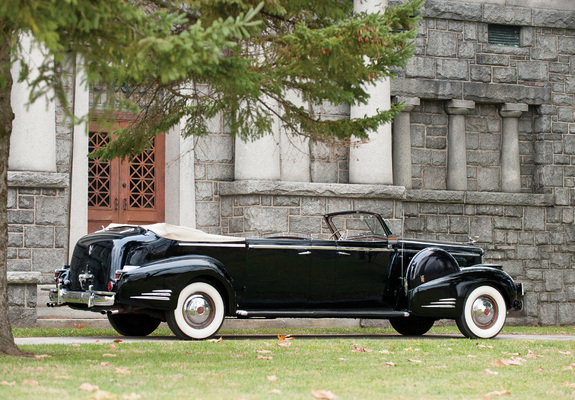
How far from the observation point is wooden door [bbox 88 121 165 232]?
1467 cm

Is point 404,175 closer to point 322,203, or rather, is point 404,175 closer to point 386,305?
point 322,203

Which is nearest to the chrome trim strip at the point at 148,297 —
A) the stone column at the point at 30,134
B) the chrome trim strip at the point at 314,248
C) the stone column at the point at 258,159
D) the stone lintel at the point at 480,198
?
the chrome trim strip at the point at 314,248

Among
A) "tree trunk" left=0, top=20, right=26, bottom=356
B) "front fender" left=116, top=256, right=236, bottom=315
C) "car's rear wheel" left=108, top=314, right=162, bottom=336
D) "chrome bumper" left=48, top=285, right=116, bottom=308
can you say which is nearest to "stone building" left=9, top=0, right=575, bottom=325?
"car's rear wheel" left=108, top=314, right=162, bottom=336

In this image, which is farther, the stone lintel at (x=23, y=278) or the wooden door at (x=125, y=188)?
the wooden door at (x=125, y=188)

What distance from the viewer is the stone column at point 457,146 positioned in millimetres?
16375

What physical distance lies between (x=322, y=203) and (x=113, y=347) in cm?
662

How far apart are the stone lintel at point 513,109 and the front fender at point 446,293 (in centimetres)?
631

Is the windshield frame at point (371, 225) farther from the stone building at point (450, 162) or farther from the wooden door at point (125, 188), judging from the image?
the wooden door at point (125, 188)

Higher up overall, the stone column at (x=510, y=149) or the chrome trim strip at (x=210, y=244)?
the stone column at (x=510, y=149)

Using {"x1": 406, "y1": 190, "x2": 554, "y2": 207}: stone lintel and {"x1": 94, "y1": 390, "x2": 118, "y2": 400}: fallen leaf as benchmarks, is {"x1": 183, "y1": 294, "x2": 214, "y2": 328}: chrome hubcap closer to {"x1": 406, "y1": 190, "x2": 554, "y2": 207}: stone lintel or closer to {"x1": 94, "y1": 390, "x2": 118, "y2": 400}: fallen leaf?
{"x1": 94, "y1": 390, "x2": 118, "y2": 400}: fallen leaf

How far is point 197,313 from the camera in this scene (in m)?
9.87

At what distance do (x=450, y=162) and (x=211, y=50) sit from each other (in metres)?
10.9

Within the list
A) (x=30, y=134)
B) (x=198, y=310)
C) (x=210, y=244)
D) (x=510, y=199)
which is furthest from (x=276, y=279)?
(x=510, y=199)

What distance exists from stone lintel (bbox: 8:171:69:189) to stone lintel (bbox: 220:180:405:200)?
8.67ft
